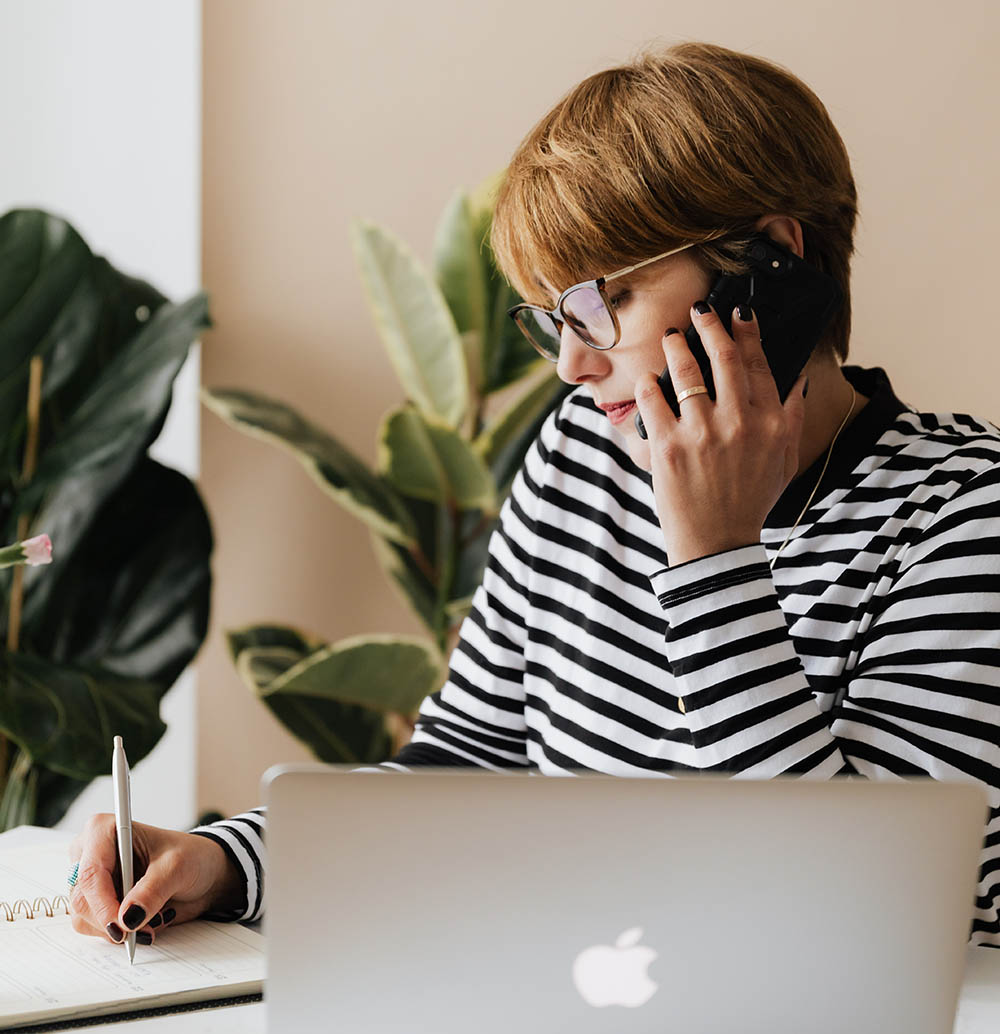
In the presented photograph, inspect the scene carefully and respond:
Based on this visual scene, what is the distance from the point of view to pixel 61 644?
6.49 ft

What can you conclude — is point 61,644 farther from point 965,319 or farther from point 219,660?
point 965,319

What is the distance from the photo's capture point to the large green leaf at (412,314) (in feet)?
6.25

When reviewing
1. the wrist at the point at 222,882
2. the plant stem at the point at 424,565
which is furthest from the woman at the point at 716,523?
the plant stem at the point at 424,565

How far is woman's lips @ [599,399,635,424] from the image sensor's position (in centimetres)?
111

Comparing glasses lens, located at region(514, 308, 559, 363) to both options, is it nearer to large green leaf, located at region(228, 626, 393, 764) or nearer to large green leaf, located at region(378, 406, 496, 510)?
large green leaf, located at region(378, 406, 496, 510)

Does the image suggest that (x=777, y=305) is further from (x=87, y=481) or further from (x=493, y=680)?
(x=87, y=481)

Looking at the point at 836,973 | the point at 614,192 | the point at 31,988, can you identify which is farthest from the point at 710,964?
A: the point at 614,192

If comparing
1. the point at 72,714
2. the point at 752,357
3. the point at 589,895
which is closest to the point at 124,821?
the point at 589,895

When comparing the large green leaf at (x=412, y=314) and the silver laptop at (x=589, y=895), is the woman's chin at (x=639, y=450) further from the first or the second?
the large green leaf at (x=412, y=314)

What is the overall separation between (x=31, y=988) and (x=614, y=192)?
0.75 m

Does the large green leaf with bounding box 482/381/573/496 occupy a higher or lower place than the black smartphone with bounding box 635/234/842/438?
lower

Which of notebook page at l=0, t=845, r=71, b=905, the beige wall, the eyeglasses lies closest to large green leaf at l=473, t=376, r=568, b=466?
the beige wall

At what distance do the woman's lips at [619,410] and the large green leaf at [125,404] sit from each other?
37.0 inches

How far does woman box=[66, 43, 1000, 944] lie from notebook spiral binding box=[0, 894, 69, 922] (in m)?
0.07
